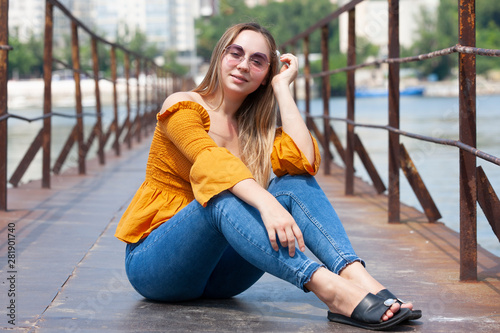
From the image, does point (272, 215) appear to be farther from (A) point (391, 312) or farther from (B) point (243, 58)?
(B) point (243, 58)

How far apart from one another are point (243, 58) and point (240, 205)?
514mm

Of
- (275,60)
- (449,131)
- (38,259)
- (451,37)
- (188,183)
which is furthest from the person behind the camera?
(451,37)

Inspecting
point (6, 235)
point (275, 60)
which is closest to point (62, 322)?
point (275, 60)

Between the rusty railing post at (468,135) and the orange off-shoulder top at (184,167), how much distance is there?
504 millimetres

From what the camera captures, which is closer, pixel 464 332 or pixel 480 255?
pixel 464 332

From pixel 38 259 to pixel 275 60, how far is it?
3.41ft

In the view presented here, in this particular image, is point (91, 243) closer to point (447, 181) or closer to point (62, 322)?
point (62, 322)

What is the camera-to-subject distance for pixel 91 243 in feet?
9.78

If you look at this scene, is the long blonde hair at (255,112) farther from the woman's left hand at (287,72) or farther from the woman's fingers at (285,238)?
the woman's fingers at (285,238)

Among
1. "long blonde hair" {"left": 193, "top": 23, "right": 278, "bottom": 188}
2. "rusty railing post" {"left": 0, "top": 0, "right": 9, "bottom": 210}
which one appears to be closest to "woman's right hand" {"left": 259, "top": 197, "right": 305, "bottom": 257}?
"long blonde hair" {"left": 193, "top": 23, "right": 278, "bottom": 188}

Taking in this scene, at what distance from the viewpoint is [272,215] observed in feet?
6.03

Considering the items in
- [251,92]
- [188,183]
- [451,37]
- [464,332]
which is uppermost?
[451,37]

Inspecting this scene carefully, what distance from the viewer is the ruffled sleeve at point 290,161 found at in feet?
6.73

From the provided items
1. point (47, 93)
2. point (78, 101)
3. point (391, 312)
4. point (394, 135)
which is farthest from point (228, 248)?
point (78, 101)
